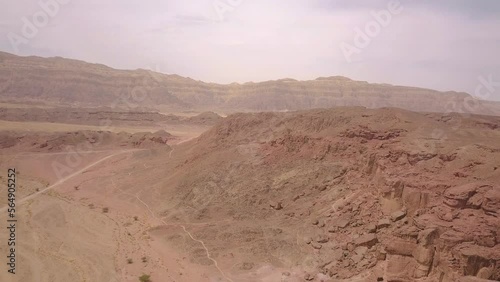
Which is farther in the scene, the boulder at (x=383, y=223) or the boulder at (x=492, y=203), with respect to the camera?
the boulder at (x=383, y=223)

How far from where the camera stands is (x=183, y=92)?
475 ft

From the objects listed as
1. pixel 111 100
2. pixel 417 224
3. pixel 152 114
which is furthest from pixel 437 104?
pixel 417 224

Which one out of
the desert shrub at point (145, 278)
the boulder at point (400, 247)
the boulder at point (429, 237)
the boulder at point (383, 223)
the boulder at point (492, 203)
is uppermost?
the boulder at point (492, 203)

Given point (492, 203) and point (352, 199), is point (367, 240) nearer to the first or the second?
point (352, 199)

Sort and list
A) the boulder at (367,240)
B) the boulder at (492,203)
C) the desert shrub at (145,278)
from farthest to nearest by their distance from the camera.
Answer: the desert shrub at (145,278)
the boulder at (367,240)
the boulder at (492,203)

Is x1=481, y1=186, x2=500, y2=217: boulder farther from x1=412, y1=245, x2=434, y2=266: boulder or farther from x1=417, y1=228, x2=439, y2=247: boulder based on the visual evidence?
x1=412, y1=245, x2=434, y2=266: boulder

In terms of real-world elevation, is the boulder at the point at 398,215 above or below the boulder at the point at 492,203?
below

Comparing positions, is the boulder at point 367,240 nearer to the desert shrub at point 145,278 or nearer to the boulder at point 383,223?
the boulder at point 383,223

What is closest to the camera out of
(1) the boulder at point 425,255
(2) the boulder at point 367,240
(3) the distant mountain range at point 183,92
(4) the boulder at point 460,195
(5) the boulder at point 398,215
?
(1) the boulder at point 425,255

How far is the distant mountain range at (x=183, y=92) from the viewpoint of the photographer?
351 ft

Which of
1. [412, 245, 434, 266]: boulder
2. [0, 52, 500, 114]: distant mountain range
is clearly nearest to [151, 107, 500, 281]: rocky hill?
[412, 245, 434, 266]: boulder

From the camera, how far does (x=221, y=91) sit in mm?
151500

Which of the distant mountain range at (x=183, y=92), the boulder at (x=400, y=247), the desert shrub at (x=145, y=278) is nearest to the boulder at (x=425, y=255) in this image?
the boulder at (x=400, y=247)

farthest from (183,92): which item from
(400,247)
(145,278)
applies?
(400,247)
